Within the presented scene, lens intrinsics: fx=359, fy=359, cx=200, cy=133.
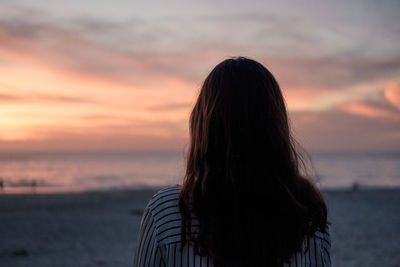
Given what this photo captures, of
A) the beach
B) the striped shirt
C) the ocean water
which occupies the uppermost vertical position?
the striped shirt

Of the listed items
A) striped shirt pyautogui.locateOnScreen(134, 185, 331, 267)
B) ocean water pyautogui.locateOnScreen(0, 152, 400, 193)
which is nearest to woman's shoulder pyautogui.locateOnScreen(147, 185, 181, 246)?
striped shirt pyautogui.locateOnScreen(134, 185, 331, 267)

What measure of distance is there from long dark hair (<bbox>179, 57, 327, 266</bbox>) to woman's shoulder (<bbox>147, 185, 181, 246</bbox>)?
0.12 ft

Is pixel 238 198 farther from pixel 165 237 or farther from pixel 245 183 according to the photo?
pixel 165 237

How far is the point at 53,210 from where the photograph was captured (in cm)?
1312

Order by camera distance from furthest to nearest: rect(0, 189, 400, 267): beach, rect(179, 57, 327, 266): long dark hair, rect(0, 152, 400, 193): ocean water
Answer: rect(0, 152, 400, 193): ocean water, rect(0, 189, 400, 267): beach, rect(179, 57, 327, 266): long dark hair

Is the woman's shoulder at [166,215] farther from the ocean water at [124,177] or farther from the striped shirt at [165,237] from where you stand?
the ocean water at [124,177]

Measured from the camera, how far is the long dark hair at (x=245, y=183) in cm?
132

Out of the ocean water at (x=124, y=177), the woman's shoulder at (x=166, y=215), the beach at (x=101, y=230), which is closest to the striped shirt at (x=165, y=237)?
the woman's shoulder at (x=166, y=215)

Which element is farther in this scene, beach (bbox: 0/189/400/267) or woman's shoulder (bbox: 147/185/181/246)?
beach (bbox: 0/189/400/267)

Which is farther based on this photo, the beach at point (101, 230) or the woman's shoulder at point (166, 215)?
the beach at point (101, 230)

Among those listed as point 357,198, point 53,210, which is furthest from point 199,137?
point 357,198

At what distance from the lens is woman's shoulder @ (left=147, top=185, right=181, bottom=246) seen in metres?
1.33

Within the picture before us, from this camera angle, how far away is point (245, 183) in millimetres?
1329

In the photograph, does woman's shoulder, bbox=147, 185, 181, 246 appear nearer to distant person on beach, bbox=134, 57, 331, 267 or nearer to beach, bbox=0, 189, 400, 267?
distant person on beach, bbox=134, 57, 331, 267
